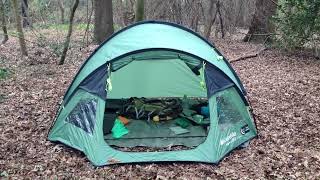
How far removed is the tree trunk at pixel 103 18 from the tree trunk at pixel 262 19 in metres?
4.86

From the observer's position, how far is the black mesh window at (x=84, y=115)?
Result: 538 centimetres

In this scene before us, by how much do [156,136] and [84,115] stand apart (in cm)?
117

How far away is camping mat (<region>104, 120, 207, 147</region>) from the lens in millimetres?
5738

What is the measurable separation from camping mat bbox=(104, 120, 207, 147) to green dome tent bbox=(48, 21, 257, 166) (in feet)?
0.05

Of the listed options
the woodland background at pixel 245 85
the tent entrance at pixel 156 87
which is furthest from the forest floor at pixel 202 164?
the tent entrance at pixel 156 87

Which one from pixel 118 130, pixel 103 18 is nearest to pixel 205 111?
pixel 118 130

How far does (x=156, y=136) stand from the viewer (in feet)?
19.6

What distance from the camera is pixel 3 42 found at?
14258 millimetres

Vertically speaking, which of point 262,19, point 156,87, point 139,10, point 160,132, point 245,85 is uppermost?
point 139,10

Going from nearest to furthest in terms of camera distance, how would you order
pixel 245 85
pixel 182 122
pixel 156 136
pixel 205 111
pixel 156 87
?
pixel 156 136 → pixel 182 122 → pixel 205 111 → pixel 156 87 → pixel 245 85

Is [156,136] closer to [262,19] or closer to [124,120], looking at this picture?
[124,120]

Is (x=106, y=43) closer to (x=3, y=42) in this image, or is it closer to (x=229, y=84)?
(x=229, y=84)

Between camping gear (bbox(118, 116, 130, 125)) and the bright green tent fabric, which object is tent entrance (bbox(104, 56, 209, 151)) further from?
the bright green tent fabric

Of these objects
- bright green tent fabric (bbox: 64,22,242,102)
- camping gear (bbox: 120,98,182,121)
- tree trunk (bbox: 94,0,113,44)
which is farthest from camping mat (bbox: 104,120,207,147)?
tree trunk (bbox: 94,0,113,44)
